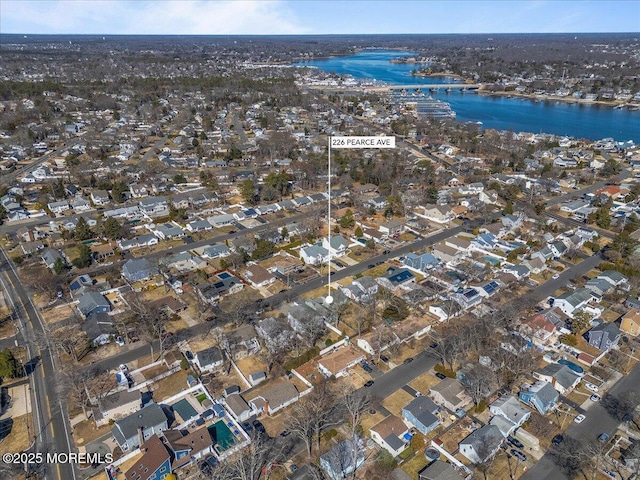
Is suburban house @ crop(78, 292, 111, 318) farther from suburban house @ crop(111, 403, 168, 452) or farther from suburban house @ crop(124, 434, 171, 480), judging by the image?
suburban house @ crop(124, 434, 171, 480)

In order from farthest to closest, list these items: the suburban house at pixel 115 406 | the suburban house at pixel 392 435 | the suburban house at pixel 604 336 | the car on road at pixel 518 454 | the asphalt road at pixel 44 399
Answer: the suburban house at pixel 604 336
the suburban house at pixel 115 406
the suburban house at pixel 392 435
the car on road at pixel 518 454
the asphalt road at pixel 44 399

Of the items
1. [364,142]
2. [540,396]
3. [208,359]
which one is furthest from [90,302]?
[540,396]

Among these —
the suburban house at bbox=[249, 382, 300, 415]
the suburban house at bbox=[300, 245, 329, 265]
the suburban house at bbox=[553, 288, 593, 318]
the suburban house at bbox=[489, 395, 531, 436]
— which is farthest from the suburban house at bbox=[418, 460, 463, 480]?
the suburban house at bbox=[300, 245, 329, 265]

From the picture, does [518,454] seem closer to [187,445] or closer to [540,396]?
[540,396]

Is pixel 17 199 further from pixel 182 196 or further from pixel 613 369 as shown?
pixel 613 369

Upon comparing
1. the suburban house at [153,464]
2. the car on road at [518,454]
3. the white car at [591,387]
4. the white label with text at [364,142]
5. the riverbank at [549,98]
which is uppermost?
the white label with text at [364,142]

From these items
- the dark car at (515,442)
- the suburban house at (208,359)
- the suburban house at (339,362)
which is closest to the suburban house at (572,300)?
the dark car at (515,442)

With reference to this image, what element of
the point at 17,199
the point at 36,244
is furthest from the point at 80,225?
the point at 17,199

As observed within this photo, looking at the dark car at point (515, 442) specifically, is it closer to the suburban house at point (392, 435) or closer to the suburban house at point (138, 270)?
the suburban house at point (392, 435)
